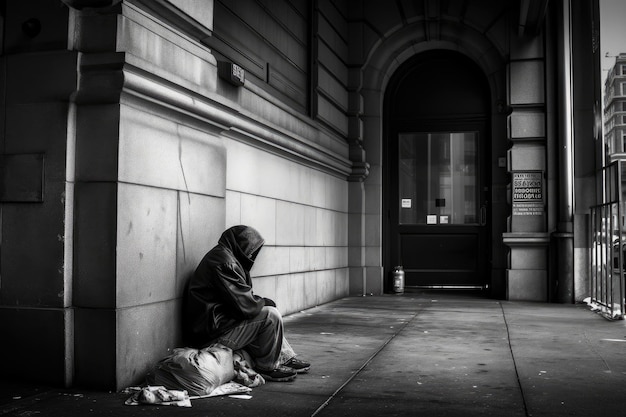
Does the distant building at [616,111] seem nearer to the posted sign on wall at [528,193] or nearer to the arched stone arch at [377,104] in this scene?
the posted sign on wall at [528,193]

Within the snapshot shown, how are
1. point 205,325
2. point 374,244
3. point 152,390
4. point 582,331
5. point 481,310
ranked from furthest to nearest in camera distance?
point 374,244, point 481,310, point 582,331, point 205,325, point 152,390

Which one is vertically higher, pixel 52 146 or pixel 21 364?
pixel 52 146

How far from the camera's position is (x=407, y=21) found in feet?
46.9

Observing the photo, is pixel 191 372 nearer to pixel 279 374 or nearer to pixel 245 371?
pixel 245 371

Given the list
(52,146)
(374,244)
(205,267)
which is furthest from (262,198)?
(374,244)

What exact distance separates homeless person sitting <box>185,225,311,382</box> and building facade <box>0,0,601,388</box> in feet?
1.22

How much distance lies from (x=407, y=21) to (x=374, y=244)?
459 cm

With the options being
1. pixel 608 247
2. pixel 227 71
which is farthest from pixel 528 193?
pixel 227 71

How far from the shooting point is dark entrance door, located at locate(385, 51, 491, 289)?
14.4 m

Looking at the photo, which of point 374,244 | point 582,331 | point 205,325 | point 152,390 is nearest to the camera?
point 152,390

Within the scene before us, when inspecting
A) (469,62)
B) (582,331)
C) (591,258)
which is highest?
(469,62)

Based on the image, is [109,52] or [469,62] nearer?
[109,52]

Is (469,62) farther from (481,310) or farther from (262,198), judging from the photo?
(262,198)

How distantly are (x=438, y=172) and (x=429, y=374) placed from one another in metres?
8.93
